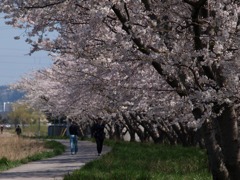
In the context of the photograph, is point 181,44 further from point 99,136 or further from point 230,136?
point 99,136

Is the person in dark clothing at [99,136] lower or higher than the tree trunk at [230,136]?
higher

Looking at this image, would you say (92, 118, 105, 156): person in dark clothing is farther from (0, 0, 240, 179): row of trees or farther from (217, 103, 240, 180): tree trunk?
(217, 103, 240, 180): tree trunk

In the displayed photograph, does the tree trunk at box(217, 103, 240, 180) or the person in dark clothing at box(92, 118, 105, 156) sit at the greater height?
the person in dark clothing at box(92, 118, 105, 156)

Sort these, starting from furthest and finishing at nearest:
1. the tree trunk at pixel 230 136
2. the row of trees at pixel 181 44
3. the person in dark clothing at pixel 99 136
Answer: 1. the person in dark clothing at pixel 99 136
2. the tree trunk at pixel 230 136
3. the row of trees at pixel 181 44

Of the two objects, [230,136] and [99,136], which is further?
[99,136]

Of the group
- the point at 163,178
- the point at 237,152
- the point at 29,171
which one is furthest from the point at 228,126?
the point at 29,171

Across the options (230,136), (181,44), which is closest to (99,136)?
(181,44)

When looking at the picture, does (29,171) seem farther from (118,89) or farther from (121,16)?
(121,16)

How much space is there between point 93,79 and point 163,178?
16.6 ft

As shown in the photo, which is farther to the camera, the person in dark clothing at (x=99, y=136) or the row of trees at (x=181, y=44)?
the person in dark clothing at (x=99, y=136)

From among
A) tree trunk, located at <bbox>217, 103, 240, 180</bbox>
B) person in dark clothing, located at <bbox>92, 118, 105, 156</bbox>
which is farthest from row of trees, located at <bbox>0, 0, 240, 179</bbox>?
person in dark clothing, located at <bbox>92, 118, 105, 156</bbox>

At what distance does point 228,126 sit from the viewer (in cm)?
1009

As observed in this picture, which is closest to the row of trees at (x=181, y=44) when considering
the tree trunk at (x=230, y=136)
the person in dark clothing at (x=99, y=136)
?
the tree trunk at (x=230, y=136)

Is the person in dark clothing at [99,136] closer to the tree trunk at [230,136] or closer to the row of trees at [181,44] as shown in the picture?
the row of trees at [181,44]
